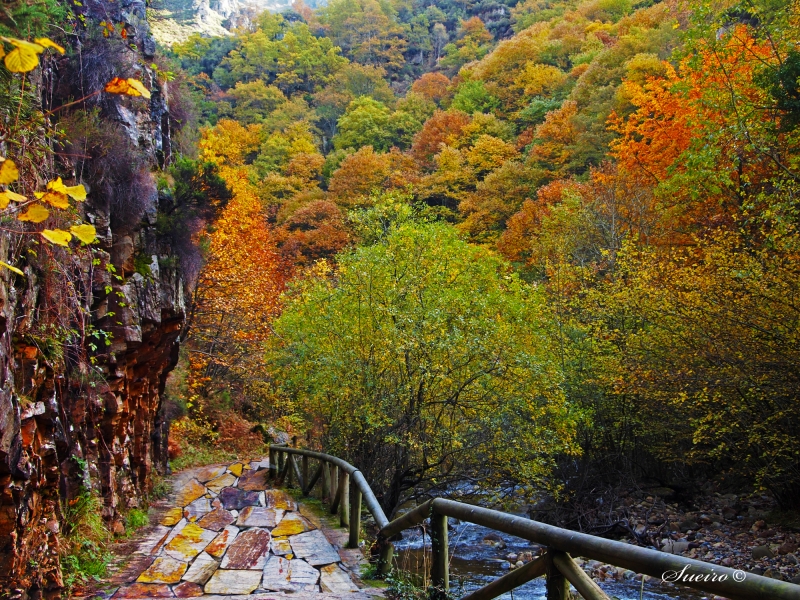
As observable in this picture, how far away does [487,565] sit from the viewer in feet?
32.7

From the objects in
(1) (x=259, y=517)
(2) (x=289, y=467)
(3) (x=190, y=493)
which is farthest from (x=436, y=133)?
(1) (x=259, y=517)

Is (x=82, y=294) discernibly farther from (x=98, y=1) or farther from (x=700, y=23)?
(x=700, y=23)

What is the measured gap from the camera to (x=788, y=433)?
10.2 metres

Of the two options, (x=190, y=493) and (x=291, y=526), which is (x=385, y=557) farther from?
(x=190, y=493)

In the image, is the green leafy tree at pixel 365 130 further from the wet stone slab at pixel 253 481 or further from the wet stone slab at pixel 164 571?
the wet stone slab at pixel 164 571

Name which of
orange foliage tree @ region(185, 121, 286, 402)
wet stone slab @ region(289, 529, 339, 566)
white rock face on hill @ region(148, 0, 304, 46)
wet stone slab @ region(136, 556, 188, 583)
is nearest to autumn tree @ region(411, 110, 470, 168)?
orange foliage tree @ region(185, 121, 286, 402)

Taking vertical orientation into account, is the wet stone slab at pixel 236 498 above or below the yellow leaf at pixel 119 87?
below

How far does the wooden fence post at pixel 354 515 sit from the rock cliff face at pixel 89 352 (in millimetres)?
2670

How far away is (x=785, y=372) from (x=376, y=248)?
22.8 ft

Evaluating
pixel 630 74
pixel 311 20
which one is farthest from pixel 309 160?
pixel 311 20

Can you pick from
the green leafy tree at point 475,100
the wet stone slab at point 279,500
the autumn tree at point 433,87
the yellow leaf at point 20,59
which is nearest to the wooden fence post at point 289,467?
the wet stone slab at point 279,500

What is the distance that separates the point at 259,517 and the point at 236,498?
2386mm

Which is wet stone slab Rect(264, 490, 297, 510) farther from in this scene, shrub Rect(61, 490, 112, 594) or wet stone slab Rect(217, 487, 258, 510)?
shrub Rect(61, 490, 112, 594)

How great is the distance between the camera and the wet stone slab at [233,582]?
5.14 m
